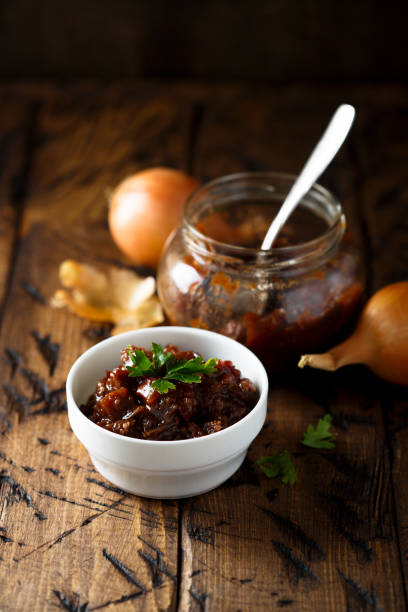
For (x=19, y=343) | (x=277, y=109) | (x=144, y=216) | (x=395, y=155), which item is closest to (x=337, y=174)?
(x=395, y=155)

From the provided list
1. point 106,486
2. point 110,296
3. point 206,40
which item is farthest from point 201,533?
point 206,40

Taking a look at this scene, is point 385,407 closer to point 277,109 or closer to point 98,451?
point 98,451

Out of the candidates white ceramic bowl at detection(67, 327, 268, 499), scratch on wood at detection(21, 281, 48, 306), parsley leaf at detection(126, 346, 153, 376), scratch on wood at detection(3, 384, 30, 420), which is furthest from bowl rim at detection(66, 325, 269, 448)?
scratch on wood at detection(21, 281, 48, 306)

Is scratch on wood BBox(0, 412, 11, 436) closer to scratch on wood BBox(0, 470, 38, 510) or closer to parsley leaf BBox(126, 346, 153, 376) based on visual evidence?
scratch on wood BBox(0, 470, 38, 510)

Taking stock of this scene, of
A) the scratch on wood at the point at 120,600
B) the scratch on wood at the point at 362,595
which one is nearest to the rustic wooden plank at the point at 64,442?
the scratch on wood at the point at 120,600

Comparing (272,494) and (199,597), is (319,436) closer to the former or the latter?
(272,494)
